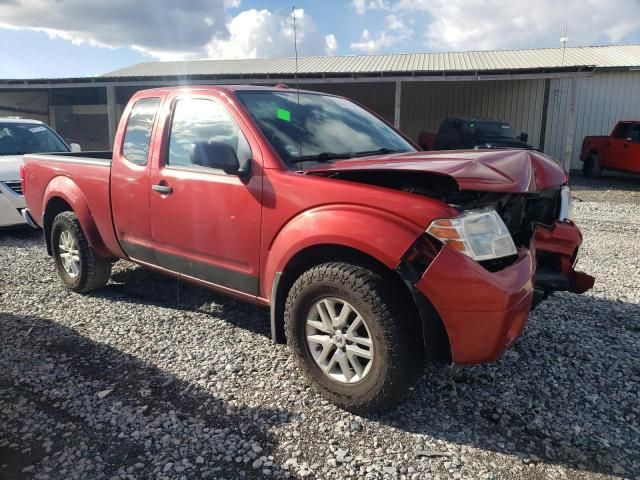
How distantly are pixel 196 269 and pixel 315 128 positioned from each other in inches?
52.6

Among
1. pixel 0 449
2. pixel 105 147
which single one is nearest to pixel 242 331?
pixel 0 449

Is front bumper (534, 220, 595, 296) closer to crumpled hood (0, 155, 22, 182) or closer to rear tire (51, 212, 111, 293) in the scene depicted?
rear tire (51, 212, 111, 293)

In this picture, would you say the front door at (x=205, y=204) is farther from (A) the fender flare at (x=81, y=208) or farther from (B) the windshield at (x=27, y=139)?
(B) the windshield at (x=27, y=139)

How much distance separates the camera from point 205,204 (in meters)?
3.54

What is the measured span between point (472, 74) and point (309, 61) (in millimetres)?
11674

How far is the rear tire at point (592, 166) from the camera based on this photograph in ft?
54.2

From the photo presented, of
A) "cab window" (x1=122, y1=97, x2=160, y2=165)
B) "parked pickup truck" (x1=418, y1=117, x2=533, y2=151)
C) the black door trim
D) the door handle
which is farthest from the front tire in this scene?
"parked pickup truck" (x1=418, y1=117, x2=533, y2=151)

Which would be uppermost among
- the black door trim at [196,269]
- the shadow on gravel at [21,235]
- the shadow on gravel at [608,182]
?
the black door trim at [196,269]

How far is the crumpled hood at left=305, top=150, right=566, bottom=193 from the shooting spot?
2.56 metres

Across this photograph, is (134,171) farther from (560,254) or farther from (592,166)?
(592,166)

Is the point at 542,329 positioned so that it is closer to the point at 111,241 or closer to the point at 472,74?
the point at 111,241

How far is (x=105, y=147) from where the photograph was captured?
1057 inches

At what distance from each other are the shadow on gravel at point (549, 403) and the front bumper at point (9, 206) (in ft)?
21.2

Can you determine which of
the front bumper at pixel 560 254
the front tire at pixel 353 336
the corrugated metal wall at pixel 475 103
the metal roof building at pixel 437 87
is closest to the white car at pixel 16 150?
the front tire at pixel 353 336
